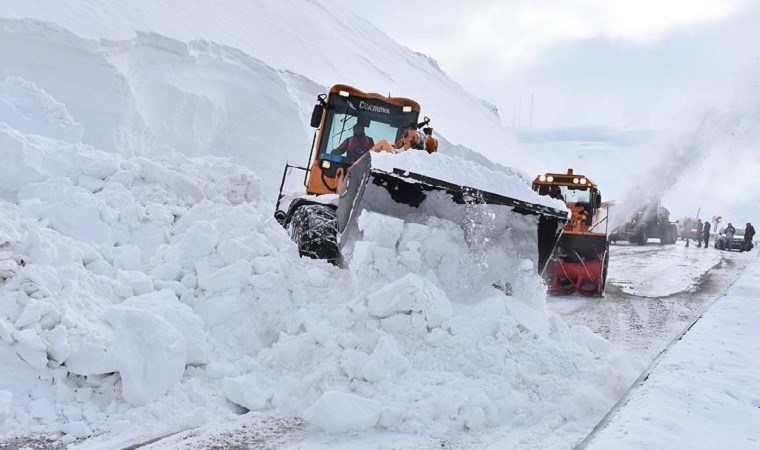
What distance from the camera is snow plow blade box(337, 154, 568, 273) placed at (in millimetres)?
4973

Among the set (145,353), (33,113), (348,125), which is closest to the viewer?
(145,353)

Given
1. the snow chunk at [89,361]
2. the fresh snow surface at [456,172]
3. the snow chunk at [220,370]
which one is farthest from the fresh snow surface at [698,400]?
the snow chunk at [89,361]

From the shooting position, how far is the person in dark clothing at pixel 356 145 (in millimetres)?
7355

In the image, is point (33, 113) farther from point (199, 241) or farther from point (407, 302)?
point (407, 302)

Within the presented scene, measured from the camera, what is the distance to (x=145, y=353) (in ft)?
11.4

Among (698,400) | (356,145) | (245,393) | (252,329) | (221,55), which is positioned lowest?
(245,393)

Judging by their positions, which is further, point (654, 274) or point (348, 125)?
point (654, 274)

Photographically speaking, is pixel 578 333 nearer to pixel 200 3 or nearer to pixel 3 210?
pixel 3 210

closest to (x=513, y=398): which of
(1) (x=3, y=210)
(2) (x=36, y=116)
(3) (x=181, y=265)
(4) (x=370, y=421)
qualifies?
(4) (x=370, y=421)

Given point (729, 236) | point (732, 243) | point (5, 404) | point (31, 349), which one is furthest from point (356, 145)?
point (732, 243)

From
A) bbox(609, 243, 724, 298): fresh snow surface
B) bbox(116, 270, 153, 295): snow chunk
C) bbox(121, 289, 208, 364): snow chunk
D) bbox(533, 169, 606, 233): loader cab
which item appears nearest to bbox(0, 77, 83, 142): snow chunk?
bbox(116, 270, 153, 295): snow chunk

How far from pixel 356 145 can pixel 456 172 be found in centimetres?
254

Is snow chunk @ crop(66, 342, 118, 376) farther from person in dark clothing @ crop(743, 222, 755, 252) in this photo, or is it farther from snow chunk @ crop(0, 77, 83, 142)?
person in dark clothing @ crop(743, 222, 755, 252)

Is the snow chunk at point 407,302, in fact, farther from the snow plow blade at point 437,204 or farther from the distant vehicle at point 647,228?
the distant vehicle at point 647,228
